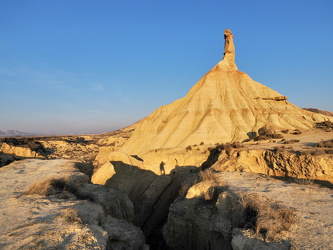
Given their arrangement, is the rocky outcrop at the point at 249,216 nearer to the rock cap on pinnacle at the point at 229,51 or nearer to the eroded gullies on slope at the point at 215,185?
the eroded gullies on slope at the point at 215,185

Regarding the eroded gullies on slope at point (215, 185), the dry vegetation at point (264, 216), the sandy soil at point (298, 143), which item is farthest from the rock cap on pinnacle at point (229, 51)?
the dry vegetation at point (264, 216)

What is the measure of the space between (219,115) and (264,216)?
35916mm

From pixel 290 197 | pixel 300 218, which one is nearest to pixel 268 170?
pixel 290 197

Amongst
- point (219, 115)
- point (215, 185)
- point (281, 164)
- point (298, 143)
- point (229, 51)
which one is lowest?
point (215, 185)

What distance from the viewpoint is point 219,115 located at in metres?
40.1

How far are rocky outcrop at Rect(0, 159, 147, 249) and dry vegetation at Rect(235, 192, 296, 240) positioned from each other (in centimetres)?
390

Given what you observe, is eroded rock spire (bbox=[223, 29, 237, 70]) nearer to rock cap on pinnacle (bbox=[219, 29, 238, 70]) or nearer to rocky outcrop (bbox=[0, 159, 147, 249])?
rock cap on pinnacle (bbox=[219, 29, 238, 70])

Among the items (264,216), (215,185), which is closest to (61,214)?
(264,216)

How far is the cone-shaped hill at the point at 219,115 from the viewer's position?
36125 mm

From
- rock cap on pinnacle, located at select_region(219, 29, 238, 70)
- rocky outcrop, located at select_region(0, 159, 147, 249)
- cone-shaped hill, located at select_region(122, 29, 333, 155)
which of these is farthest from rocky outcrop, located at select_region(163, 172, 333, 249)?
rock cap on pinnacle, located at select_region(219, 29, 238, 70)

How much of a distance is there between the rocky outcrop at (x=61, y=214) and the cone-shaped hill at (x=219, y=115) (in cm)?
2515

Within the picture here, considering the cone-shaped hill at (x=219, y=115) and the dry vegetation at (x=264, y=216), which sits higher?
the cone-shaped hill at (x=219, y=115)

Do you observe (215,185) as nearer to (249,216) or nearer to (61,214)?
(249,216)

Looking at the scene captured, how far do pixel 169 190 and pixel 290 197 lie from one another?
38.4 feet
